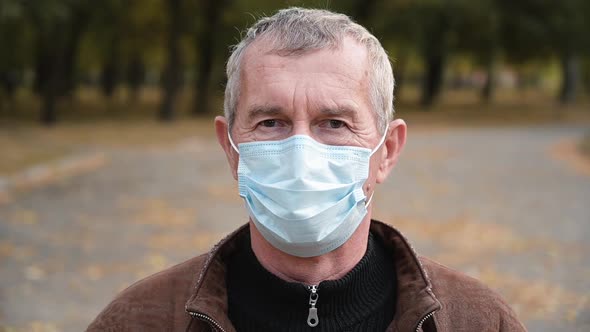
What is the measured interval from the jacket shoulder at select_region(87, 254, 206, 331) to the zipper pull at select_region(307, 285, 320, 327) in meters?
0.33

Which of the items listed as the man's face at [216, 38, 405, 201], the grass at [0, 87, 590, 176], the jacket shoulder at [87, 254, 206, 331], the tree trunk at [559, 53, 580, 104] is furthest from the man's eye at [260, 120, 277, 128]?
the tree trunk at [559, 53, 580, 104]

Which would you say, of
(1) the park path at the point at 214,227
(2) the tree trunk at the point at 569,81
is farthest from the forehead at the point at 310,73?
(2) the tree trunk at the point at 569,81

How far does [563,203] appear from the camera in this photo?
1312 cm

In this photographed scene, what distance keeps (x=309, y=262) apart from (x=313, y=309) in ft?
0.51

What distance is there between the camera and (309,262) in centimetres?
243

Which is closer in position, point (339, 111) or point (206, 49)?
point (339, 111)

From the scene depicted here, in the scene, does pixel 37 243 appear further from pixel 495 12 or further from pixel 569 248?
pixel 495 12

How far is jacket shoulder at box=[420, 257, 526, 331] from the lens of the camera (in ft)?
7.58

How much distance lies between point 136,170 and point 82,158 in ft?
5.16

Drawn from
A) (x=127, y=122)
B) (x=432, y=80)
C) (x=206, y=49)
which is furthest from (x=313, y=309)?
(x=432, y=80)

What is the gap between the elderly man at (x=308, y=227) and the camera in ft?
7.60

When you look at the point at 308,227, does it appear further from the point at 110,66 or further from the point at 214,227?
the point at 110,66

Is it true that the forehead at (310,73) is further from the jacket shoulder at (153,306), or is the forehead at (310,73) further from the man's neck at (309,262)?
the jacket shoulder at (153,306)

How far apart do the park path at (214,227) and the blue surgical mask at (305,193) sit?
456 centimetres
